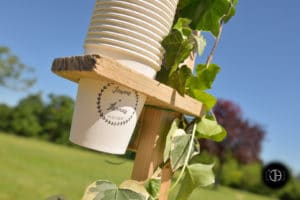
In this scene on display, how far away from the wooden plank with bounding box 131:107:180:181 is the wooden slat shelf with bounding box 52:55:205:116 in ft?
0.04

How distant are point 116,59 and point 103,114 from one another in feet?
0.15

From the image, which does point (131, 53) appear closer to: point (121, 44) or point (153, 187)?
point (121, 44)

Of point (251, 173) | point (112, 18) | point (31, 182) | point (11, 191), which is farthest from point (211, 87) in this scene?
point (251, 173)

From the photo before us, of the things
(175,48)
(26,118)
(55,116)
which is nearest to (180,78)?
(175,48)

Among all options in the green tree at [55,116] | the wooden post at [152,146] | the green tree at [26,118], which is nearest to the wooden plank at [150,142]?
the wooden post at [152,146]

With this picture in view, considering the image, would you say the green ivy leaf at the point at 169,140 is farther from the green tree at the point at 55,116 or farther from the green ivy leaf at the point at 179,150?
the green tree at the point at 55,116

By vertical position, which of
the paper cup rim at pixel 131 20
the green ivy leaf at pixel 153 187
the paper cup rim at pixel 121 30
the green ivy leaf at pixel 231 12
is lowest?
the green ivy leaf at pixel 153 187

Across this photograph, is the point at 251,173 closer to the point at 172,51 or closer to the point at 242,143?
the point at 242,143

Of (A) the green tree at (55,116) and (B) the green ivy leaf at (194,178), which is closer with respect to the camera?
(B) the green ivy leaf at (194,178)

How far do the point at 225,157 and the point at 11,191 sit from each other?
5577 millimetres

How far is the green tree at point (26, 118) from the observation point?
38.8 feet

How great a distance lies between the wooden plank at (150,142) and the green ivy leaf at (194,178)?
0.03 m

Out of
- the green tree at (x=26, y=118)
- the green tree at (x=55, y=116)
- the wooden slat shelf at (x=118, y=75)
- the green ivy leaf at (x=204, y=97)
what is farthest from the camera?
the green tree at (x=26, y=118)

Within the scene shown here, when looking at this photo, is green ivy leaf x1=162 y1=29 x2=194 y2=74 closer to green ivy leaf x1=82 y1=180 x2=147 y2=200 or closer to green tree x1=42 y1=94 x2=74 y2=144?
green ivy leaf x1=82 y1=180 x2=147 y2=200
